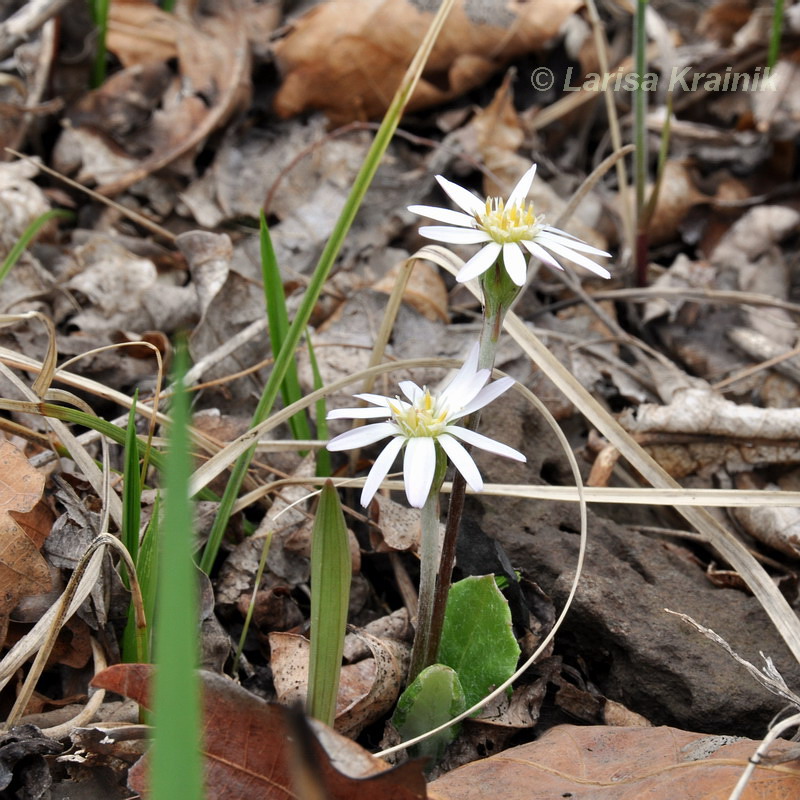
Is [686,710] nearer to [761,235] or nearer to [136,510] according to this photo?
[136,510]

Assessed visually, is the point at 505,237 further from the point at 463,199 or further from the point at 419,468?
the point at 419,468

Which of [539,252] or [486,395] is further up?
[539,252]

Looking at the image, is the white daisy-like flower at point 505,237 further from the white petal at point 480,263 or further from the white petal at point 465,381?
the white petal at point 465,381

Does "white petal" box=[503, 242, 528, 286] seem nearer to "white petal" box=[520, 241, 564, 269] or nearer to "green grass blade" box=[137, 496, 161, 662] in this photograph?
"white petal" box=[520, 241, 564, 269]

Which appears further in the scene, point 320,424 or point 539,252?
point 320,424

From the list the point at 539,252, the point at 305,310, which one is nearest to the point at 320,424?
the point at 305,310
